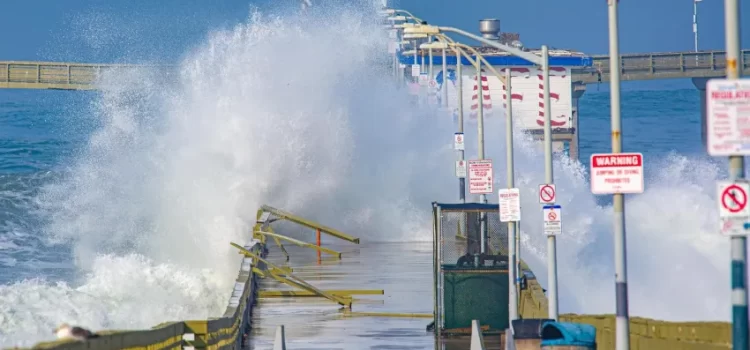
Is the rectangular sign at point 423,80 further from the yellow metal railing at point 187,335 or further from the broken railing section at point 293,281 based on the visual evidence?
the yellow metal railing at point 187,335

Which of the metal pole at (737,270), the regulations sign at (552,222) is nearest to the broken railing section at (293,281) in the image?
the regulations sign at (552,222)

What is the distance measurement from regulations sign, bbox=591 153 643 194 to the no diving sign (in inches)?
191

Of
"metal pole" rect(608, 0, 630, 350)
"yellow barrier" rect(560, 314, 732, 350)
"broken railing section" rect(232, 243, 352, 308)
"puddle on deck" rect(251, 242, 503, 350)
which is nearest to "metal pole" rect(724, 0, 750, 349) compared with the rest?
"yellow barrier" rect(560, 314, 732, 350)

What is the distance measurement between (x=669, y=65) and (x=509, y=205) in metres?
90.7

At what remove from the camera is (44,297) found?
32125mm

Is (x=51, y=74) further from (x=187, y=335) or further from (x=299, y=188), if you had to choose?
(x=187, y=335)

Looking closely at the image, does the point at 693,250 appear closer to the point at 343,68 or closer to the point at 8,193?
the point at 343,68

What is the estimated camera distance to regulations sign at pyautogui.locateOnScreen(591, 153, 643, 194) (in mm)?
18594

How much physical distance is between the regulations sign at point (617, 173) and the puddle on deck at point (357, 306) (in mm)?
5922

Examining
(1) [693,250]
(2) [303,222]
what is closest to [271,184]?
(2) [303,222]

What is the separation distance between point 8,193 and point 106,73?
38704 millimetres

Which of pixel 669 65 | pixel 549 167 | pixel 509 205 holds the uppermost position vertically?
pixel 669 65

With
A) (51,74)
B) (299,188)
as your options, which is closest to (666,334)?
(299,188)

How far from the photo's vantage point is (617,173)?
736 inches
